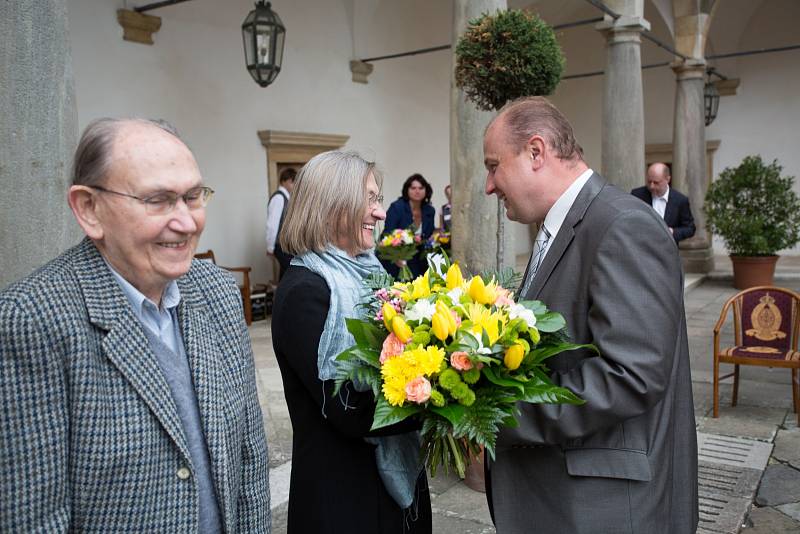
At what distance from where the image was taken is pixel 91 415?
1.33m

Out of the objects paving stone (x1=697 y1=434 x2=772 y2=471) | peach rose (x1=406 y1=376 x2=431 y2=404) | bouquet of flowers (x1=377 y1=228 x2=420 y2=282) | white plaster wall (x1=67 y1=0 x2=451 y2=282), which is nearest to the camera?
peach rose (x1=406 y1=376 x2=431 y2=404)

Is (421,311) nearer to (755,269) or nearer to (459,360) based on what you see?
(459,360)

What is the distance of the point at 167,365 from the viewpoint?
1509mm

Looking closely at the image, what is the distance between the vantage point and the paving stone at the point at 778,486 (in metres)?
3.92

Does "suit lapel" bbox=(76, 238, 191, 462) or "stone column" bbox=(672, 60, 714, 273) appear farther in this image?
"stone column" bbox=(672, 60, 714, 273)

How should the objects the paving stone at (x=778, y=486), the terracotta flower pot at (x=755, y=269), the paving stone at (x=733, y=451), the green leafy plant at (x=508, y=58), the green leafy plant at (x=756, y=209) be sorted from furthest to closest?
the terracotta flower pot at (x=755, y=269)
the green leafy plant at (x=756, y=209)
the paving stone at (x=733, y=451)
the green leafy plant at (x=508, y=58)
the paving stone at (x=778, y=486)

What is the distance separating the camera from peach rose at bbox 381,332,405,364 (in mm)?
1696

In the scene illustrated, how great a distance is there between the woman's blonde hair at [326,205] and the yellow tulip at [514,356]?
0.68 m

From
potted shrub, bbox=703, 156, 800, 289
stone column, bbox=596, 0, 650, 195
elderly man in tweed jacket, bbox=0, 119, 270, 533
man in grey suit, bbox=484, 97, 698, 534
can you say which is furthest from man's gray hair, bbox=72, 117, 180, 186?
potted shrub, bbox=703, 156, 800, 289

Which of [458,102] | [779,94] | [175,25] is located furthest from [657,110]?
[458,102]

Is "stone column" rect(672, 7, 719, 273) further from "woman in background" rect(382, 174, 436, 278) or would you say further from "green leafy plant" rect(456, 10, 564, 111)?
"green leafy plant" rect(456, 10, 564, 111)

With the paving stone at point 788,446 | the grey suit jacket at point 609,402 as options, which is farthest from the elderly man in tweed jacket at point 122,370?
the paving stone at point 788,446

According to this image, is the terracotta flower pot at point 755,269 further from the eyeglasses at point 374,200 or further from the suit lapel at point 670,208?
the eyeglasses at point 374,200

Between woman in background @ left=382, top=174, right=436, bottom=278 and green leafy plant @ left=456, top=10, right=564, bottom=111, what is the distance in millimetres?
4142
